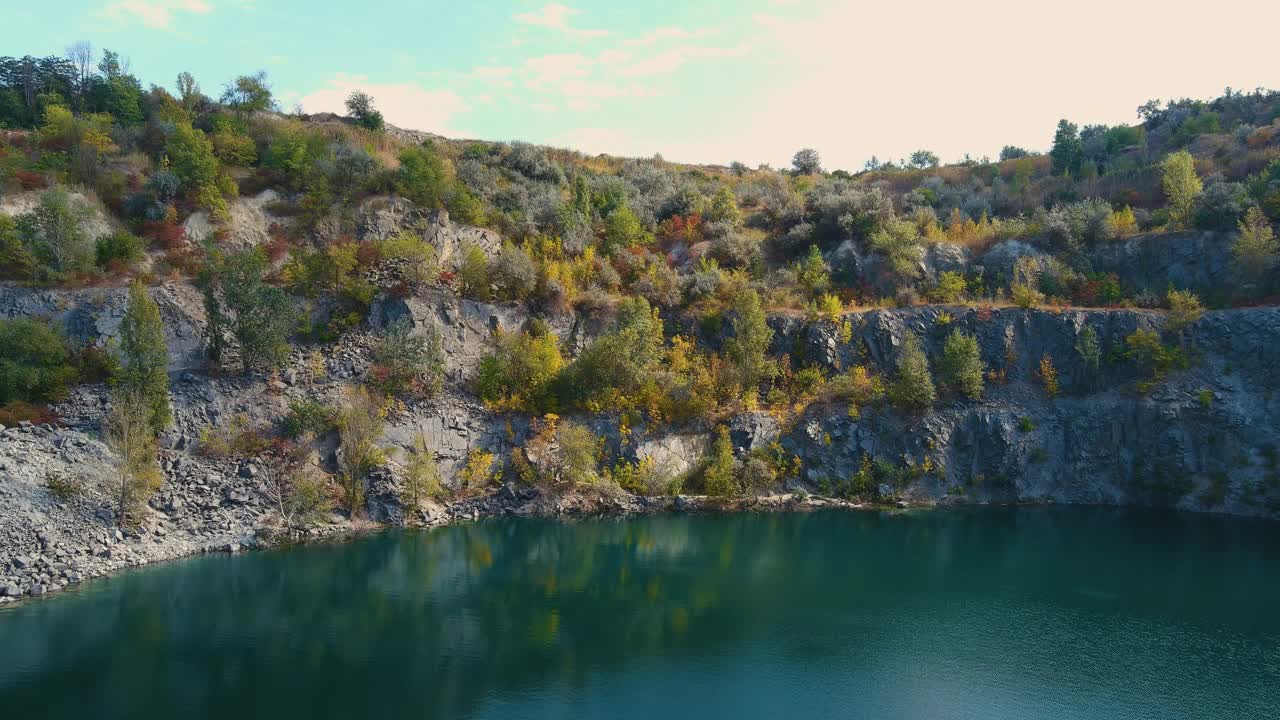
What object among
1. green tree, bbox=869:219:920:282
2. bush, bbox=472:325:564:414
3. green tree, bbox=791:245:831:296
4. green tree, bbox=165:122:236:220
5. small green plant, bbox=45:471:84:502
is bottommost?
small green plant, bbox=45:471:84:502

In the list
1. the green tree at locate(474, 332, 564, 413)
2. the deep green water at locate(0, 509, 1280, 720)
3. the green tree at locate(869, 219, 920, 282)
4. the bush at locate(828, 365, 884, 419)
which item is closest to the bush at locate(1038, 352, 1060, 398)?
the bush at locate(828, 365, 884, 419)

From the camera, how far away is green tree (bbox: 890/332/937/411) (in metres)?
48.3

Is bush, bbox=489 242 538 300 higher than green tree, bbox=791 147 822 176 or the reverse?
the reverse

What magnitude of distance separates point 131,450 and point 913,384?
4343 cm

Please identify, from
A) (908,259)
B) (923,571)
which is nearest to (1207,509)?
(923,571)

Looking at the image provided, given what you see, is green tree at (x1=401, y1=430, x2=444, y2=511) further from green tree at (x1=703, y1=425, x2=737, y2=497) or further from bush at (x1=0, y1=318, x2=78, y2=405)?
bush at (x1=0, y1=318, x2=78, y2=405)

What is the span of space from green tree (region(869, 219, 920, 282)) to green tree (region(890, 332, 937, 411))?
29.5 feet

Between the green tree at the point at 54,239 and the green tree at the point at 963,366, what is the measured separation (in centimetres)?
5316

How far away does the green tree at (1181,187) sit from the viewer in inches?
2167

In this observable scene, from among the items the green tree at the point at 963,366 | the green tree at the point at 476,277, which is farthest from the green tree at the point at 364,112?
the green tree at the point at 963,366

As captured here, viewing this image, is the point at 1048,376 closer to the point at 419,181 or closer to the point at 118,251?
the point at 419,181

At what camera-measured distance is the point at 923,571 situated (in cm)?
3603

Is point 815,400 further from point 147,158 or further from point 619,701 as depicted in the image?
point 147,158

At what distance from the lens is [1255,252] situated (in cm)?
4925
